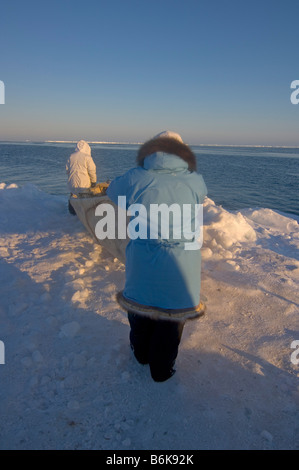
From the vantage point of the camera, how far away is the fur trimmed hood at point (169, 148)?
217cm

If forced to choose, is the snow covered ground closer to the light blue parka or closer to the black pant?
the black pant

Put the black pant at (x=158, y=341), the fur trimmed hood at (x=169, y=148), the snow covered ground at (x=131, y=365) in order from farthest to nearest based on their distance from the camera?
the black pant at (x=158, y=341) → the fur trimmed hood at (x=169, y=148) → the snow covered ground at (x=131, y=365)

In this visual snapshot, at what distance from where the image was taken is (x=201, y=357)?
2732mm

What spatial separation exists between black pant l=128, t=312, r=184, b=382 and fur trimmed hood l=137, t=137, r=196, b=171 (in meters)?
1.26

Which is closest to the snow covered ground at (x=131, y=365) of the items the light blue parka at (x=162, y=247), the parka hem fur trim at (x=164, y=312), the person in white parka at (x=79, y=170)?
the parka hem fur trim at (x=164, y=312)

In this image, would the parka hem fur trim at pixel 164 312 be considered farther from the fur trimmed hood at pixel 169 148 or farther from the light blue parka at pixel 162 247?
the fur trimmed hood at pixel 169 148

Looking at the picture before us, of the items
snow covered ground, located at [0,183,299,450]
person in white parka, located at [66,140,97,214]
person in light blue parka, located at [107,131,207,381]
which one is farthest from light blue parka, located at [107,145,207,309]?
person in white parka, located at [66,140,97,214]

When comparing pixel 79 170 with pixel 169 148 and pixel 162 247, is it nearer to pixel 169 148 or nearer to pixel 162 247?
pixel 169 148

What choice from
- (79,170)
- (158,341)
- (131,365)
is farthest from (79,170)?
(158,341)

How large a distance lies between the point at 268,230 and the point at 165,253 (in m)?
5.59

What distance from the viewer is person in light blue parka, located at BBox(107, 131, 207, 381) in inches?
83.8

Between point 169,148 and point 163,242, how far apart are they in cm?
71

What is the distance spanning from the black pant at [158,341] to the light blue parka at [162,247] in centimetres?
20

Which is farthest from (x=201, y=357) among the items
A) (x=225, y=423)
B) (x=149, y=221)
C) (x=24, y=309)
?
(x=24, y=309)
